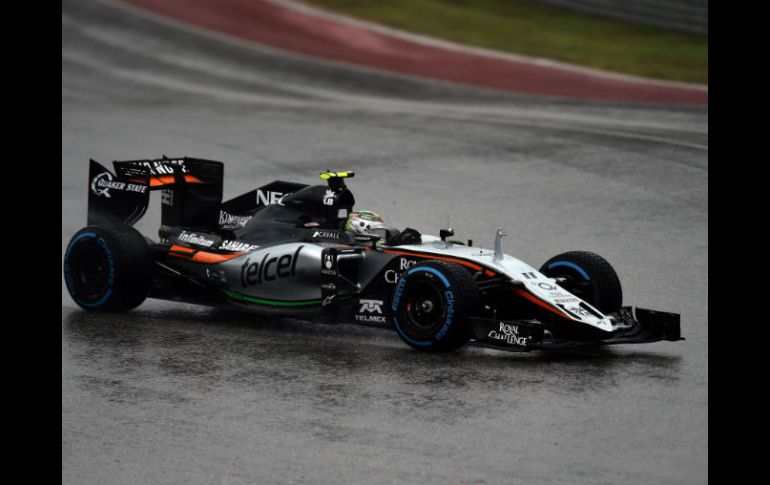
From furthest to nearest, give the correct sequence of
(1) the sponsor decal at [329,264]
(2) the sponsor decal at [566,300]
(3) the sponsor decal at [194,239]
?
(3) the sponsor decal at [194,239]
(1) the sponsor decal at [329,264]
(2) the sponsor decal at [566,300]

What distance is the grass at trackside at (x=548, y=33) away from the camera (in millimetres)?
30391

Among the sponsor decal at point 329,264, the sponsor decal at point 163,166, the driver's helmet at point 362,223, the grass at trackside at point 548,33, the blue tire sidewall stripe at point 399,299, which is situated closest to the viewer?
the blue tire sidewall stripe at point 399,299

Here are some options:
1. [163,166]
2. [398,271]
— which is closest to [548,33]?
[163,166]

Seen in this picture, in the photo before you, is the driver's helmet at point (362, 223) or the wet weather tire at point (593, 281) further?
the driver's helmet at point (362, 223)

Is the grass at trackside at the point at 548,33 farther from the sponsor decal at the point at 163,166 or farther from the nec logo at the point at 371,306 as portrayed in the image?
the nec logo at the point at 371,306

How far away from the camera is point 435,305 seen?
439 inches

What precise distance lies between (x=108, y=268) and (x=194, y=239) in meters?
0.91

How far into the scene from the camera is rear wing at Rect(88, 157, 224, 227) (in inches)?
541

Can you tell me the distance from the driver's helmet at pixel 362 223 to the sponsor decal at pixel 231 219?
53.2 inches

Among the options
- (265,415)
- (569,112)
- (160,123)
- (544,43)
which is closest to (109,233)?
(265,415)

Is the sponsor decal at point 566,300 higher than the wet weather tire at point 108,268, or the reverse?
the wet weather tire at point 108,268

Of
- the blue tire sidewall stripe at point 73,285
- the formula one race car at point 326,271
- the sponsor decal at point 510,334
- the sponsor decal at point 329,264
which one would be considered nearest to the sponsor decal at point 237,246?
the formula one race car at point 326,271

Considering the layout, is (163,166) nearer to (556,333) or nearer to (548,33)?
(556,333)

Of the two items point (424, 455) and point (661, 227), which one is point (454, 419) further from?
point (661, 227)
